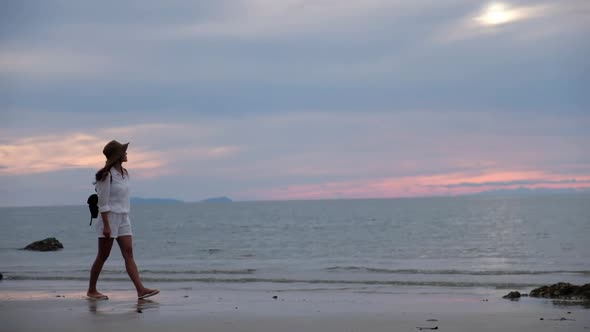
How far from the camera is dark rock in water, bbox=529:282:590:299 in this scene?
29.7 ft

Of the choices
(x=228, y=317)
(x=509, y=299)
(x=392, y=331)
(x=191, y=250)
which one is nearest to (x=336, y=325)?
(x=392, y=331)

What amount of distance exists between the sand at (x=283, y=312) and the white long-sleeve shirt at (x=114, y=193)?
1178 millimetres

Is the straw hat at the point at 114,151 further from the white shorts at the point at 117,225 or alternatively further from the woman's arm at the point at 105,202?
the white shorts at the point at 117,225

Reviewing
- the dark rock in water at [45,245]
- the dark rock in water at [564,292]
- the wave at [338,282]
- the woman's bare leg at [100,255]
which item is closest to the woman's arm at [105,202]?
the woman's bare leg at [100,255]

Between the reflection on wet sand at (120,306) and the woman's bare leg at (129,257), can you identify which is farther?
the woman's bare leg at (129,257)

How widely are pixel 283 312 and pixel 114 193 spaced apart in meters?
2.60

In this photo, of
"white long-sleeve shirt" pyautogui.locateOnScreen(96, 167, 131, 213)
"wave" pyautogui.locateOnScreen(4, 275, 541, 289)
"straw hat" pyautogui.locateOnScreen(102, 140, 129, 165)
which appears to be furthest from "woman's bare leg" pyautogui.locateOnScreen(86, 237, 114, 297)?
"wave" pyautogui.locateOnScreen(4, 275, 541, 289)

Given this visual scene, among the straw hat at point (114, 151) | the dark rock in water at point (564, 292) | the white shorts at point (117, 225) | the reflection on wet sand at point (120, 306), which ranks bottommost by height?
the reflection on wet sand at point (120, 306)

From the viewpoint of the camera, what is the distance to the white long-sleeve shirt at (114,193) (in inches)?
335

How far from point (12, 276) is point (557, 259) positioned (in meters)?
17.5

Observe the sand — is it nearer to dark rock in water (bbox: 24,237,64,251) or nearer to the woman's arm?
the woman's arm

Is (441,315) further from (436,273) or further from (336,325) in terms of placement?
(436,273)

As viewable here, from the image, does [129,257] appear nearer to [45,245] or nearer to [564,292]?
[564,292]

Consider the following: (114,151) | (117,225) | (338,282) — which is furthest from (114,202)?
(338,282)
